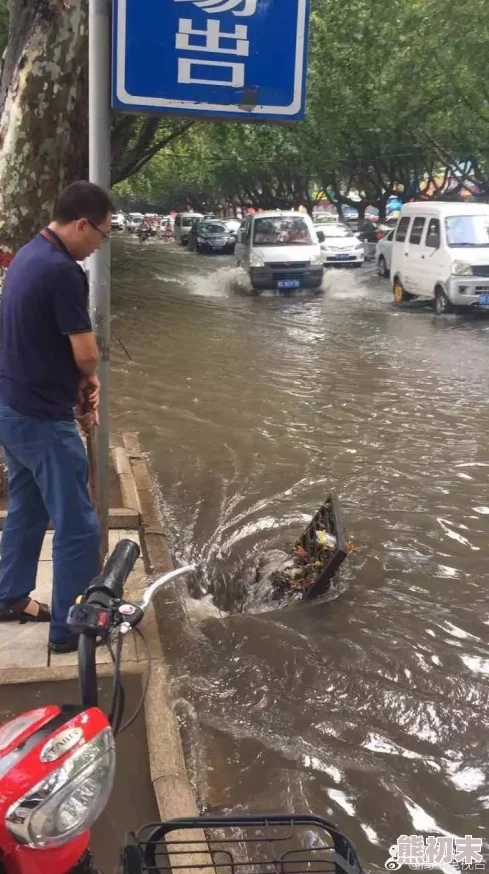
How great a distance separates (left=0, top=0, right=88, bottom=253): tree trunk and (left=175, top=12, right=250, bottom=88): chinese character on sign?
1.18 metres

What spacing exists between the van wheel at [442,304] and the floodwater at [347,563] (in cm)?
204

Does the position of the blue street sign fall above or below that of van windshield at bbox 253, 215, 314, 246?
above

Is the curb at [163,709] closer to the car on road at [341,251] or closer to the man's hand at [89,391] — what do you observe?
the man's hand at [89,391]

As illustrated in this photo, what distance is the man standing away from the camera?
2.82 m

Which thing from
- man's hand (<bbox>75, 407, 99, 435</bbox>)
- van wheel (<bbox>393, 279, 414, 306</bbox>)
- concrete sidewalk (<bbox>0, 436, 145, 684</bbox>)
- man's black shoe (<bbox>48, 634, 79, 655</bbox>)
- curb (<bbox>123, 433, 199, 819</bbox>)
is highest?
man's hand (<bbox>75, 407, 99, 435</bbox>)

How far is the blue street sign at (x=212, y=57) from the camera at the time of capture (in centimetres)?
303

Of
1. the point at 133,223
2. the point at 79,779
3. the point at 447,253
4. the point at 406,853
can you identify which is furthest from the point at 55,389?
the point at 133,223

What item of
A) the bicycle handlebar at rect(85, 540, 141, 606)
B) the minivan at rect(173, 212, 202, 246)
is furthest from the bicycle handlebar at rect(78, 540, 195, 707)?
the minivan at rect(173, 212, 202, 246)

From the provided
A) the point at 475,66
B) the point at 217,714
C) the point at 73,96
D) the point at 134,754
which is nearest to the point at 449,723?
the point at 217,714

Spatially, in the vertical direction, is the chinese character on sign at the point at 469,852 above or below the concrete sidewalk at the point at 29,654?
below

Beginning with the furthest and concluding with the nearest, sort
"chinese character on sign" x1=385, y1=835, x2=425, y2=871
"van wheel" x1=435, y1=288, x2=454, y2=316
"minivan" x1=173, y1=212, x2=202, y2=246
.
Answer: "minivan" x1=173, y1=212, x2=202, y2=246 < "van wheel" x1=435, y1=288, x2=454, y2=316 < "chinese character on sign" x1=385, y1=835, x2=425, y2=871

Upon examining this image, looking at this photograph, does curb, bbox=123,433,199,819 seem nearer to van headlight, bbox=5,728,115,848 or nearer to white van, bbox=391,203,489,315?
van headlight, bbox=5,728,115,848

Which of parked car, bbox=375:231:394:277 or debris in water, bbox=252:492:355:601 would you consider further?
parked car, bbox=375:231:394:277

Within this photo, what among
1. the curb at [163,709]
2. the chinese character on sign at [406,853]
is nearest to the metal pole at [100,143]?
the curb at [163,709]
